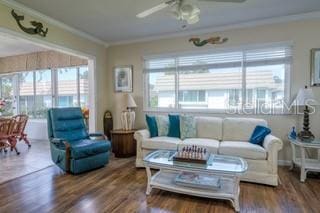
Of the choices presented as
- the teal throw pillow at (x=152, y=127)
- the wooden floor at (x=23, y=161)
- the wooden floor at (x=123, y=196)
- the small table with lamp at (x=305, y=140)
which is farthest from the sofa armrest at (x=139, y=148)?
the small table with lamp at (x=305, y=140)

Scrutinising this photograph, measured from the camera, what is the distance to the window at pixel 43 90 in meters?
5.75

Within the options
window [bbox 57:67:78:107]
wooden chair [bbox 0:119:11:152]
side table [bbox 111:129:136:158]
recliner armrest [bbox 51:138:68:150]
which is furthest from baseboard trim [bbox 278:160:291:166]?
wooden chair [bbox 0:119:11:152]

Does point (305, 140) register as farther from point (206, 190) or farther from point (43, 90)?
point (43, 90)

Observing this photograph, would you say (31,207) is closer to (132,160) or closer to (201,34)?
(132,160)

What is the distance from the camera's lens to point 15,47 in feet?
18.1

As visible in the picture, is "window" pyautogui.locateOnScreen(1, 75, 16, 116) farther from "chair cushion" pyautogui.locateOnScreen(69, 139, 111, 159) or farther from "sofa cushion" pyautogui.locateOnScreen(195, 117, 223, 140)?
"sofa cushion" pyautogui.locateOnScreen(195, 117, 223, 140)

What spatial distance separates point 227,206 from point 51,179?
8.41 ft

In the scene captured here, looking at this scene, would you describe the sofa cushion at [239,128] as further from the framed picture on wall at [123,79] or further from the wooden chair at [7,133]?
the wooden chair at [7,133]

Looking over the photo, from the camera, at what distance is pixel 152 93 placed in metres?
4.82

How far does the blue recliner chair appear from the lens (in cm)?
332

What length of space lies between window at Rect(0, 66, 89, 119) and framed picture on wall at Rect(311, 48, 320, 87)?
5.03 meters

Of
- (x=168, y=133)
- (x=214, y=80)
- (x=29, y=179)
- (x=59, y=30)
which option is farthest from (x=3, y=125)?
(x=214, y=80)

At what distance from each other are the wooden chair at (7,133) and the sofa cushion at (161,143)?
10.2ft

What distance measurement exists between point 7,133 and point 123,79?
9.37 ft
